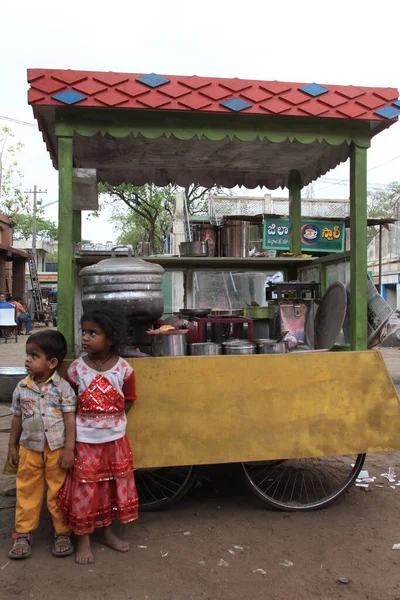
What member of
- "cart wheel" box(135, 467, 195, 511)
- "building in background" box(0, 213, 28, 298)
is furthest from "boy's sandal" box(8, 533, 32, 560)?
"building in background" box(0, 213, 28, 298)

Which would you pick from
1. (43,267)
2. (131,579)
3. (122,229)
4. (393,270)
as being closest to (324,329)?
(131,579)

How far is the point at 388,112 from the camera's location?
3479 mm

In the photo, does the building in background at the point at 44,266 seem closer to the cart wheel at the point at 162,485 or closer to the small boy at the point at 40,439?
the cart wheel at the point at 162,485

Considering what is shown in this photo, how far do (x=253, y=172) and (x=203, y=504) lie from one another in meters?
3.12

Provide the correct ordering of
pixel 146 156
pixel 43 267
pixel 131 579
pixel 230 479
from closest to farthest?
pixel 131 579 < pixel 230 479 < pixel 146 156 < pixel 43 267

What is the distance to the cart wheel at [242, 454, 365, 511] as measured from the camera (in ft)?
11.5

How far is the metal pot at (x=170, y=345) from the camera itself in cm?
344

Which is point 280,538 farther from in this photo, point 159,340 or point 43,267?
point 43,267

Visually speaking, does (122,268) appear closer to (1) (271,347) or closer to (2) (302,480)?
(1) (271,347)

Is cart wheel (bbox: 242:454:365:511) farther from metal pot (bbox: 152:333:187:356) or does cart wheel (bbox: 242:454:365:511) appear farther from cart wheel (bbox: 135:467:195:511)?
metal pot (bbox: 152:333:187:356)

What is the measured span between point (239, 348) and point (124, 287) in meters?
0.89

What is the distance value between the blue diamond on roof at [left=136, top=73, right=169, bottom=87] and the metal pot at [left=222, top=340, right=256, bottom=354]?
1.81 m

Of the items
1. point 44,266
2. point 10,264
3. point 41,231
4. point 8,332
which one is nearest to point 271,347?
point 8,332

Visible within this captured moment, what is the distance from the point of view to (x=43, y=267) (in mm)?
50938
